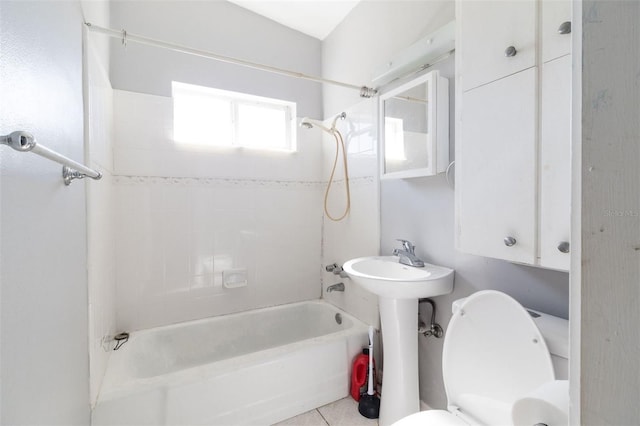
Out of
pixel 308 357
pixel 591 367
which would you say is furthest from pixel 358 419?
pixel 591 367

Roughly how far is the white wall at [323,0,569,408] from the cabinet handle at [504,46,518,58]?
0.50 m

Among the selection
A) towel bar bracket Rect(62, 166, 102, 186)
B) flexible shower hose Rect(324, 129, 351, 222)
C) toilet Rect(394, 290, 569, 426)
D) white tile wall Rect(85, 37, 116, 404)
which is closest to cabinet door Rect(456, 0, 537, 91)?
toilet Rect(394, 290, 569, 426)

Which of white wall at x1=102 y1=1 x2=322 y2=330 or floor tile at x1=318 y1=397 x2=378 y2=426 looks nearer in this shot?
floor tile at x1=318 y1=397 x2=378 y2=426

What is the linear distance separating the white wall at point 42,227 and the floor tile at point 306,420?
0.96m

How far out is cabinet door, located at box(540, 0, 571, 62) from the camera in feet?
2.73

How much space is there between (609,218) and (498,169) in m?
0.84

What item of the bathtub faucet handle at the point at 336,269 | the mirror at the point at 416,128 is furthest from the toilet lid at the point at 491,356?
the bathtub faucet handle at the point at 336,269

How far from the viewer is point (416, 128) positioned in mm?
1594

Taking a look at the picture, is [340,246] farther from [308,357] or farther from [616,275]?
[616,275]

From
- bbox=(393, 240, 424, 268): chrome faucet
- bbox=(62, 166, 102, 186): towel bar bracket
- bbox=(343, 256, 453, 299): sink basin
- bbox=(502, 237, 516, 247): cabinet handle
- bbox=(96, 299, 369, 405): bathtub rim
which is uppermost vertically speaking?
bbox=(62, 166, 102, 186): towel bar bracket

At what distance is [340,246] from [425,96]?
4.25 ft

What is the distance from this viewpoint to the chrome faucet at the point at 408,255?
1.57 metres

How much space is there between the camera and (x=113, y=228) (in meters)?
1.85

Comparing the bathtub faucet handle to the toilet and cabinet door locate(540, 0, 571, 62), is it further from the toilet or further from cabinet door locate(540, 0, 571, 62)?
cabinet door locate(540, 0, 571, 62)
